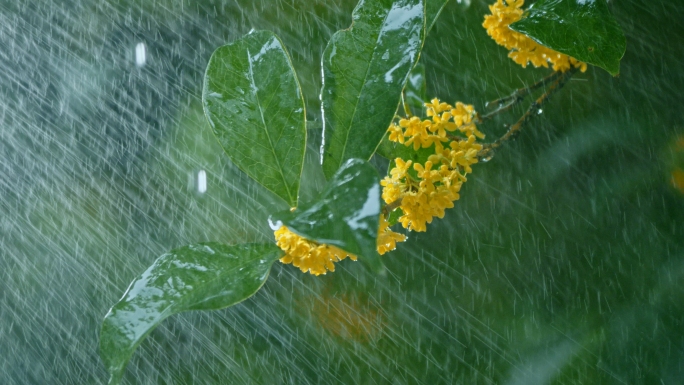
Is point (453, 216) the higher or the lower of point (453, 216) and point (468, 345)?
the higher

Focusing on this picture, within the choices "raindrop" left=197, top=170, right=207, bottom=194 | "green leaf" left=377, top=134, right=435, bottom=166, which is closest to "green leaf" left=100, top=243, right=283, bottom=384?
"green leaf" left=377, top=134, right=435, bottom=166

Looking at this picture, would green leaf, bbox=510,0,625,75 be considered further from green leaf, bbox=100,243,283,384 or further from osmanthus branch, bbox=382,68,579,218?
green leaf, bbox=100,243,283,384

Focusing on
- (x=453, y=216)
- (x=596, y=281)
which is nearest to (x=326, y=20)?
(x=453, y=216)

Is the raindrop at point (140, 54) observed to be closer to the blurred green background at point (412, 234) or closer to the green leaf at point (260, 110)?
the blurred green background at point (412, 234)

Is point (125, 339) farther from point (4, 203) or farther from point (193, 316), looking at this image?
point (4, 203)

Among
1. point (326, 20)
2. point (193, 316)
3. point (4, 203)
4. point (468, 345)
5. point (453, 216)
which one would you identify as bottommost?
point (468, 345)

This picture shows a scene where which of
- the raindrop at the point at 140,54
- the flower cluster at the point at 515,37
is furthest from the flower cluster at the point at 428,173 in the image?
the raindrop at the point at 140,54
